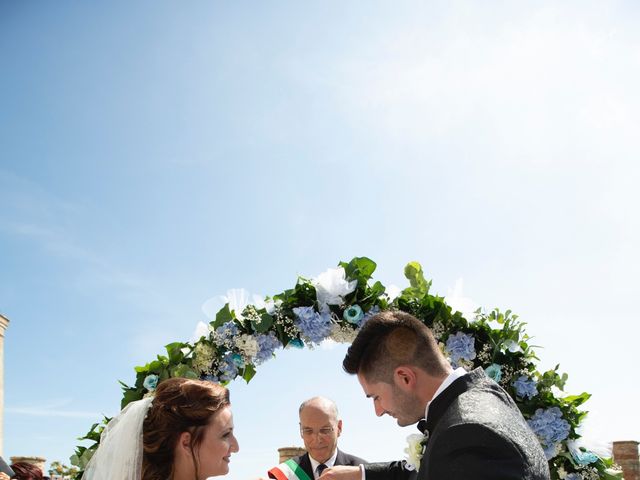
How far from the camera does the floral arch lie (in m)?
5.62

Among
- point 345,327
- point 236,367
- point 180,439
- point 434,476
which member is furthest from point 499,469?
point 236,367

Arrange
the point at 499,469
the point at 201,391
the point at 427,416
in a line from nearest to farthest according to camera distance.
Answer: the point at 499,469
the point at 427,416
the point at 201,391

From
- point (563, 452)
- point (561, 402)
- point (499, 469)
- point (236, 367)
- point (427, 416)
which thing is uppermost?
point (236, 367)

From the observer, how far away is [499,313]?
19.2 ft

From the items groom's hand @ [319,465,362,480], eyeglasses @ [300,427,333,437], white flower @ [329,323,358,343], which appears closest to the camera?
groom's hand @ [319,465,362,480]

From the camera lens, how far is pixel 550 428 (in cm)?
556

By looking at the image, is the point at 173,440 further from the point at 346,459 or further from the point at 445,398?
the point at 346,459

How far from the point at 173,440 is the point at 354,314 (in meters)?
2.16

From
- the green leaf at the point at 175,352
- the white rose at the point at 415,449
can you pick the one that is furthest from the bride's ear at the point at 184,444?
the green leaf at the point at 175,352

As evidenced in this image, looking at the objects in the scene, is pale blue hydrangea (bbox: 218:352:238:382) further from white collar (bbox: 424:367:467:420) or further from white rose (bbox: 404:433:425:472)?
white collar (bbox: 424:367:467:420)

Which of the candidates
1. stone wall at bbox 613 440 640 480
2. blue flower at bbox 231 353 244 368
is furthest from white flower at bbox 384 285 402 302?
stone wall at bbox 613 440 640 480

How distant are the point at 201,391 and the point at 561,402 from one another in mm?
3326

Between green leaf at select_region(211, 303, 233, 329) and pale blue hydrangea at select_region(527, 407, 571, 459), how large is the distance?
2891mm

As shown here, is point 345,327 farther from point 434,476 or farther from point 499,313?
point 434,476
